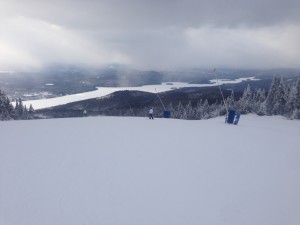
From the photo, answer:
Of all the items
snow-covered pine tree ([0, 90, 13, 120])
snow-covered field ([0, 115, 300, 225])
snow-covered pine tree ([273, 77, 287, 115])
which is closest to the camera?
snow-covered field ([0, 115, 300, 225])

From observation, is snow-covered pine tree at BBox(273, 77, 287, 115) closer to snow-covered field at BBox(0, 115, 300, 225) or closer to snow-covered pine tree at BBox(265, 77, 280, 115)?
snow-covered pine tree at BBox(265, 77, 280, 115)

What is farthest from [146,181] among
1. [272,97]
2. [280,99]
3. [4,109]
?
[4,109]

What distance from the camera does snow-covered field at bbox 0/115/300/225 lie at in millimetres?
6113

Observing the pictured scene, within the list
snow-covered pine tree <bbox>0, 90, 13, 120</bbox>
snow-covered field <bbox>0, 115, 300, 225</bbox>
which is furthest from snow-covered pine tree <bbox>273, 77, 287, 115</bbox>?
snow-covered pine tree <bbox>0, 90, 13, 120</bbox>

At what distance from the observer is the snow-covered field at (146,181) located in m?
6.11

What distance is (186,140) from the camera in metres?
13.0

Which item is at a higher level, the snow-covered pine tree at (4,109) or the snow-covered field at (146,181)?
the snow-covered pine tree at (4,109)

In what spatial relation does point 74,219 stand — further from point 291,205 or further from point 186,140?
point 186,140

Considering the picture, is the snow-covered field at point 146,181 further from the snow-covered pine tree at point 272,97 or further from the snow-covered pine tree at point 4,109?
the snow-covered pine tree at point 4,109

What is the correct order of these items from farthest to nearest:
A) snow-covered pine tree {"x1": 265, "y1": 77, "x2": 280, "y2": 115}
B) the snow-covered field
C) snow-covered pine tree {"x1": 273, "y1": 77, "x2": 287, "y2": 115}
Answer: snow-covered pine tree {"x1": 265, "y1": 77, "x2": 280, "y2": 115}, snow-covered pine tree {"x1": 273, "y1": 77, "x2": 287, "y2": 115}, the snow-covered field

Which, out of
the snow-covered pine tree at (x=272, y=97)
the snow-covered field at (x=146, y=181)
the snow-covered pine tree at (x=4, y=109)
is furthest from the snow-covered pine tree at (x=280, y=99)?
the snow-covered pine tree at (x=4, y=109)

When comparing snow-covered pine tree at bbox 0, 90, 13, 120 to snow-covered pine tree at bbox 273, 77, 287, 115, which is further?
snow-covered pine tree at bbox 0, 90, 13, 120

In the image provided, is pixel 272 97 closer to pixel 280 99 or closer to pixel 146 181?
pixel 280 99

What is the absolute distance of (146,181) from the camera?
7.85 metres
